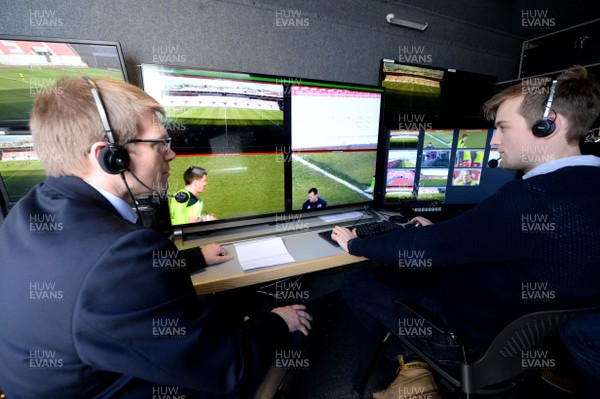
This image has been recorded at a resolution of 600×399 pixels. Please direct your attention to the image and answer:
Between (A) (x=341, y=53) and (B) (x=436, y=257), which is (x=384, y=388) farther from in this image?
(A) (x=341, y=53)

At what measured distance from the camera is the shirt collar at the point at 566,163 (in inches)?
32.7

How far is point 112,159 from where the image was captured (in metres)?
0.61

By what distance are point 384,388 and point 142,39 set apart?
210 centimetres

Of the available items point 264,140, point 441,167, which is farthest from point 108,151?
point 441,167

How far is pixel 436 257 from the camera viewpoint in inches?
34.0

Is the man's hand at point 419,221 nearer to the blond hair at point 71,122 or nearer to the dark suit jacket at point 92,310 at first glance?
the dark suit jacket at point 92,310

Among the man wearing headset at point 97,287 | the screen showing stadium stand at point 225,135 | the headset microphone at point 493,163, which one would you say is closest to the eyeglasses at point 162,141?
the man wearing headset at point 97,287

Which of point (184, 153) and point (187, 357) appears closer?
point (187, 357)

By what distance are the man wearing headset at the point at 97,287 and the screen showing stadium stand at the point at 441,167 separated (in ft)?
4.32

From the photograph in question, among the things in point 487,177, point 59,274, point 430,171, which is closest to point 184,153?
point 59,274

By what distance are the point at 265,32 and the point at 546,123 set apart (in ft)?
4.46

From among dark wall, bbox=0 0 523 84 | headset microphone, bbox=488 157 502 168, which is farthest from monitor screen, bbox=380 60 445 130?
headset microphone, bbox=488 157 502 168

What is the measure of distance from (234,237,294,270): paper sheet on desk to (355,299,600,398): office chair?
0.48 meters

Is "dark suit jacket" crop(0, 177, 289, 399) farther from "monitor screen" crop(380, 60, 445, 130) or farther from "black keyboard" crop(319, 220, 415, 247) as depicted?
"monitor screen" crop(380, 60, 445, 130)
